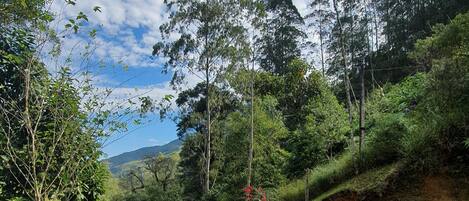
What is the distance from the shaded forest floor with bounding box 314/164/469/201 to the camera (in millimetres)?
6078

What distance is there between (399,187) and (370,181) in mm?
487

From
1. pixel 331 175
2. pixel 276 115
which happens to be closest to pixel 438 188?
Answer: pixel 331 175

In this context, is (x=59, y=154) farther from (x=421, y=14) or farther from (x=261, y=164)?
(x=421, y=14)

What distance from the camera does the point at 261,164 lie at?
1753 centimetres

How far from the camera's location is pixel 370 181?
7031 mm

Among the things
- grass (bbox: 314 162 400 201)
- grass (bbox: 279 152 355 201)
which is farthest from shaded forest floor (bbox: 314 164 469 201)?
grass (bbox: 279 152 355 201)

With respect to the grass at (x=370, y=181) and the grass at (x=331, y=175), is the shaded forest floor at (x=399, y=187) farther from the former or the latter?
the grass at (x=331, y=175)

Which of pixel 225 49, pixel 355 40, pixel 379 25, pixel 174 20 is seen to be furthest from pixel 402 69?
pixel 174 20

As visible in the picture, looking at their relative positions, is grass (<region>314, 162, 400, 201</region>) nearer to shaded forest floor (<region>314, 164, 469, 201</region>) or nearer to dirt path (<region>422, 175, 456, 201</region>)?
shaded forest floor (<region>314, 164, 469, 201</region>)

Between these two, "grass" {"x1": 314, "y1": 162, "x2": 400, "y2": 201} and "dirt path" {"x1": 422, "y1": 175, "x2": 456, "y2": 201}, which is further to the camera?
"grass" {"x1": 314, "y1": 162, "x2": 400, "y2": 201}

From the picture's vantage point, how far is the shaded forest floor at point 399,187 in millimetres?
6078

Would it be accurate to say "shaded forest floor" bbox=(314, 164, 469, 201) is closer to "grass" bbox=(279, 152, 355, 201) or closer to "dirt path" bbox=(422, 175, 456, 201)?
"dirt path" bbox=(422, 175, 456, 201)

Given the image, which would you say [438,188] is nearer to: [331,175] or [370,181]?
[370,181]

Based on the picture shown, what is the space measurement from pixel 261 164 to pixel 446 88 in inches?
457
